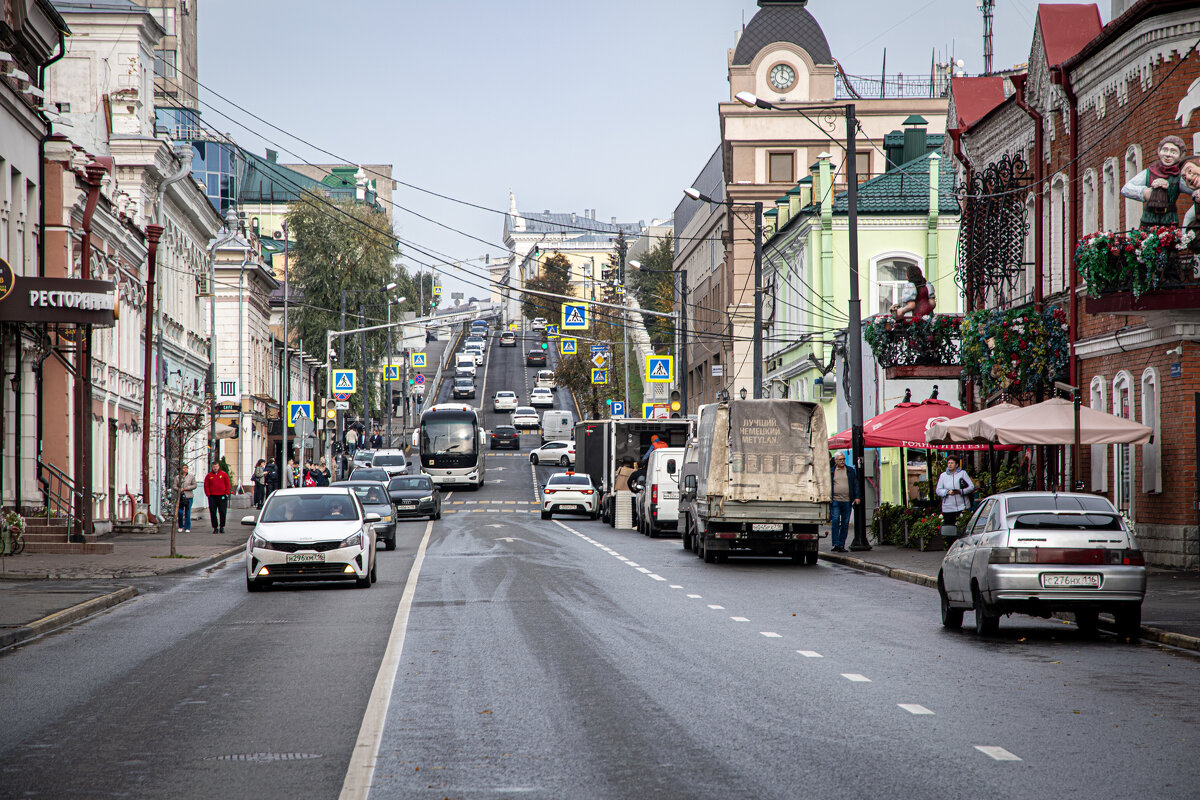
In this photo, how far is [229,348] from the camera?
70438 millimetres

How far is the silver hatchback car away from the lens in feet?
A: 49.9

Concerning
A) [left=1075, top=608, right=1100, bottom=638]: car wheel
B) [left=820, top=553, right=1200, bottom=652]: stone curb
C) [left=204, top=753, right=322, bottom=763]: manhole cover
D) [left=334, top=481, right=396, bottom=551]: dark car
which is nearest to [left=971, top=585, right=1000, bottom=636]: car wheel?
[left=1075, top=608, right=1100, bottom=638]: car wheel

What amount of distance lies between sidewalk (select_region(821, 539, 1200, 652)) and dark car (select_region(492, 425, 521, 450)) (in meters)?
67.0

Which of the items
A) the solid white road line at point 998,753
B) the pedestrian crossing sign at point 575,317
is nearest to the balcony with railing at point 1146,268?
the solid white road line at point 998,753

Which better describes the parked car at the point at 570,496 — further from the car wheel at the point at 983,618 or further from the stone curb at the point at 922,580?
the car wheel at the point at 983,618

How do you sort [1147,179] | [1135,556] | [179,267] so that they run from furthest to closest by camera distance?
[179,267], [1147,179], [1135,556]

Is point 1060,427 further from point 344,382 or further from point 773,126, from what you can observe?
point 773,126

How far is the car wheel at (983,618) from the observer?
1573 cm

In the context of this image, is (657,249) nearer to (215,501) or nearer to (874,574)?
(215,501)

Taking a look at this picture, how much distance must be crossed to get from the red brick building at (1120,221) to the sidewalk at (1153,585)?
1.83m

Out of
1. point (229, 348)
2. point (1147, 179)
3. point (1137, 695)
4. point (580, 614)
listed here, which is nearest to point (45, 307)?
point (580, 614)

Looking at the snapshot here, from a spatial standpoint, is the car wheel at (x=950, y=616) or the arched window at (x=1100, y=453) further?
the arched window at (x=1100, y=453)

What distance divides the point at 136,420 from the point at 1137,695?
38.9 meters

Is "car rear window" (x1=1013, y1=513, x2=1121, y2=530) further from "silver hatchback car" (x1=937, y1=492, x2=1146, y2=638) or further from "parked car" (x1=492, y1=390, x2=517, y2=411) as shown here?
"parked car" (x1=492, y1=390, x2=517, y2=411)
